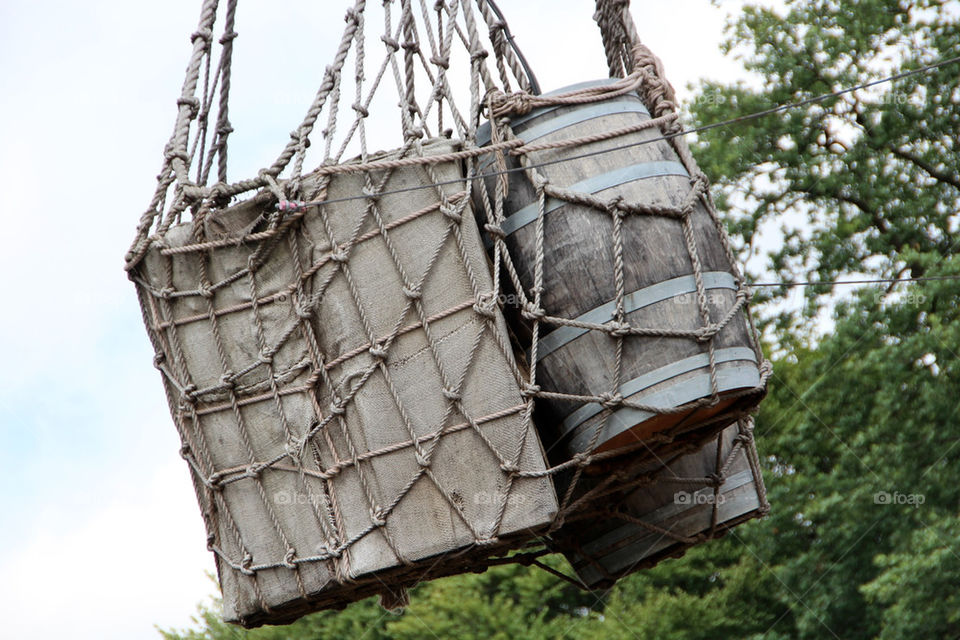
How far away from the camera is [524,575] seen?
16500 millimetres

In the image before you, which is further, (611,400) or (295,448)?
(295,448)

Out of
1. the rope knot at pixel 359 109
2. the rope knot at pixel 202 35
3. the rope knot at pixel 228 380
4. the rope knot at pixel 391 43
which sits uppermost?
the rope knot at pixel 202 35

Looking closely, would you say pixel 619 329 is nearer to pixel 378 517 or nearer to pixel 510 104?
pixel 510 104

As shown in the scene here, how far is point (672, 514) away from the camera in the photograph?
452 centimetres

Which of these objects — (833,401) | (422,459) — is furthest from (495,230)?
(833,401)

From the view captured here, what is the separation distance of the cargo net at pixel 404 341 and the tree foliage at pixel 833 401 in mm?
8631

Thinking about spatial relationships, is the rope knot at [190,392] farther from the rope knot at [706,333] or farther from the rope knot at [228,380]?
the rope knot at [706,333]

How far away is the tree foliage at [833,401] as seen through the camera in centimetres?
1244

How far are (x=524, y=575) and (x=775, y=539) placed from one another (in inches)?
156

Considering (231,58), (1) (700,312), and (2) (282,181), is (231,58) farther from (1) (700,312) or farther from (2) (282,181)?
(1) (700,312)

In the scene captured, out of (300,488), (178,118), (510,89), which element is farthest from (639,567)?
(178,118)

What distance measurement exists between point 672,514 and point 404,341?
4.55 feet

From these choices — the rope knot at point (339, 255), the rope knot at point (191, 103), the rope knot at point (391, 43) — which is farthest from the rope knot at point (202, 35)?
the rope knot at point (339, 255)

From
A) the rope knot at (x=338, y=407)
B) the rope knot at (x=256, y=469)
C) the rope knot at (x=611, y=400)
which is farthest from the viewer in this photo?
the rope knot at (x=256, y=469)
